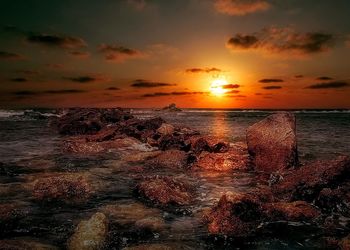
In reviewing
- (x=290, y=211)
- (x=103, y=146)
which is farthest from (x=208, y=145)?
(x=290, y=211)

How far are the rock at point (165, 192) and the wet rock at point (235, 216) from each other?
1398 mm

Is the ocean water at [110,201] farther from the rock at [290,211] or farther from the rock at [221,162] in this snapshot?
the rock at [221,162]

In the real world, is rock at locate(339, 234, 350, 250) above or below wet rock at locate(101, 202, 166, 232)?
above

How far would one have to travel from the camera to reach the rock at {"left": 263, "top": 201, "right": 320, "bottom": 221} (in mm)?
7853

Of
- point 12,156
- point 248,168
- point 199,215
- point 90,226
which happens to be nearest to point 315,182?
point 199,215

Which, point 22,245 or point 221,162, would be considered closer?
point 22,245

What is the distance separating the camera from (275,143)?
12945mm

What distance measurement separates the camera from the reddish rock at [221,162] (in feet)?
46.1

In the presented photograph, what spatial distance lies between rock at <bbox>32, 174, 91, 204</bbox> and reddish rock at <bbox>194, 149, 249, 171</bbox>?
17.7ft

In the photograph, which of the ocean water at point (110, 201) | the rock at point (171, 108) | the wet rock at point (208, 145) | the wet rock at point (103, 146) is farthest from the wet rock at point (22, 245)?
the rock at point (171, 108)

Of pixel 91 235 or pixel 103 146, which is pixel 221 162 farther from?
pixel 91 235

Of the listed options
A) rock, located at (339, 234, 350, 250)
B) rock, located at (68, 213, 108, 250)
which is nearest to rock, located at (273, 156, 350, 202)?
rock, located at (339, 234, 350, 250)

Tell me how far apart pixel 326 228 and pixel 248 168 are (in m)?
6.54

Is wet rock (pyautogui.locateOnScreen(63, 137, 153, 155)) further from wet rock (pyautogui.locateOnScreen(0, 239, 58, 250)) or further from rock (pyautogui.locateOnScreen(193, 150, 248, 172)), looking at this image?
wet rock (pyautogui.locateOnScreen(0, 239, 58, 250))
